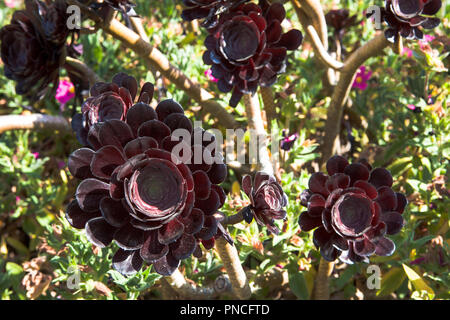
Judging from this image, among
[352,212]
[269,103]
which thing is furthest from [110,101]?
[269,103]

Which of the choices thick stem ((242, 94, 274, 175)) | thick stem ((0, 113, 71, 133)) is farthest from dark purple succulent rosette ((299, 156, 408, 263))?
thick stem ((0, 113, 71, 133))

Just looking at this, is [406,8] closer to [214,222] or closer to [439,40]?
[439,40]

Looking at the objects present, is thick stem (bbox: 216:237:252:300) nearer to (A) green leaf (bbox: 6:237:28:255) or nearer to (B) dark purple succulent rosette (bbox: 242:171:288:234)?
(B) dark purple succulent rosette (bbox: 242:171:288:234)

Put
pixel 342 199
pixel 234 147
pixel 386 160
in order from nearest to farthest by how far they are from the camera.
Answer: pixel 342 199, pixel 234 147, pixel 386 160

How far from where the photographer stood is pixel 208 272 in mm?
1378

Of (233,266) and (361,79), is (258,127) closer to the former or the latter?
(233,266)

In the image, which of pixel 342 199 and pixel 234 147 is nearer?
pixel 342 199

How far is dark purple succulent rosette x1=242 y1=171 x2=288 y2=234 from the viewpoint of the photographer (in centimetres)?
83

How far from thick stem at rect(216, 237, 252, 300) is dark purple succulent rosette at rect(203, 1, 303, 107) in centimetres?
30

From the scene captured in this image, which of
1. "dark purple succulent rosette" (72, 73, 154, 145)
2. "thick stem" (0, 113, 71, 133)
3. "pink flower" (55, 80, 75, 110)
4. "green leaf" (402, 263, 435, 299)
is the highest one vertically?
A: "dark purple succulent rosette" (72, 73, 154, 145)

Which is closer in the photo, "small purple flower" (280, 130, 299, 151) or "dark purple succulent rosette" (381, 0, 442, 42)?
"dark purple succulent rosette" (381, 0, 442, 42)

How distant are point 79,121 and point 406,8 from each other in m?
0.69

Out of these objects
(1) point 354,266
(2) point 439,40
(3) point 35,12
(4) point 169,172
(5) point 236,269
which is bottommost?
(1) point 354,266
